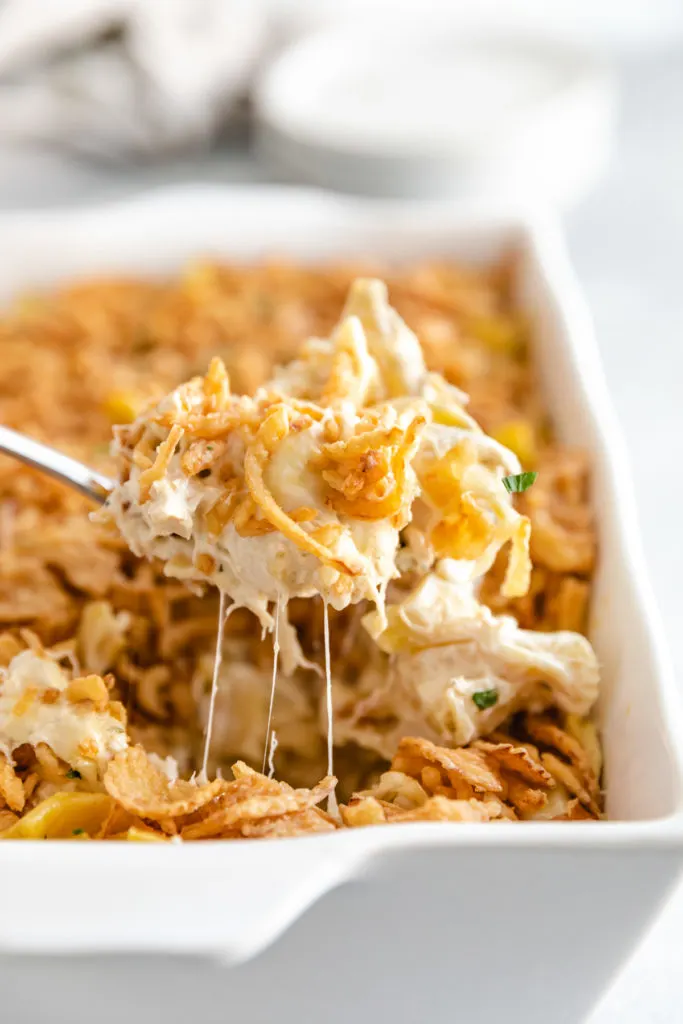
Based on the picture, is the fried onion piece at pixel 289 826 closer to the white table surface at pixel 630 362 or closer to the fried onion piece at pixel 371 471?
the white table surface at pixel 630 362

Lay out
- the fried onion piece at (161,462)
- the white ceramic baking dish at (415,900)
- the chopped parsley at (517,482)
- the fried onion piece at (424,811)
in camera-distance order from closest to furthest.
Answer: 1. the white ceramic baking dish at (415,900)
2. the fried onion piece at (424,811)
3. the fried onion piece at (161,462)
4. the chopped parsley at (517,482)

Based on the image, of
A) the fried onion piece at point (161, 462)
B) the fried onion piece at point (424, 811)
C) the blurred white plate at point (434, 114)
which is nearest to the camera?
the fried onion piece at point (424, 811)

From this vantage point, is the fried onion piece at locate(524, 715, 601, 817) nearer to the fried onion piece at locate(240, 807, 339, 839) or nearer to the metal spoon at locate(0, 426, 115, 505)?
the fried onion piece at locate(240, 807, 339, 839)

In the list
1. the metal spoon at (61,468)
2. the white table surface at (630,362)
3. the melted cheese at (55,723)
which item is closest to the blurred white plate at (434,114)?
the white table surface at (630,362)

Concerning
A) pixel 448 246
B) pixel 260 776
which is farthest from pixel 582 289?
pixel 260 776

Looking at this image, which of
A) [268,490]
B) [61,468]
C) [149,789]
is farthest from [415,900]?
[61,468]

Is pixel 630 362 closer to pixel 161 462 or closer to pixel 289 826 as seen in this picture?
pixel 161 462
